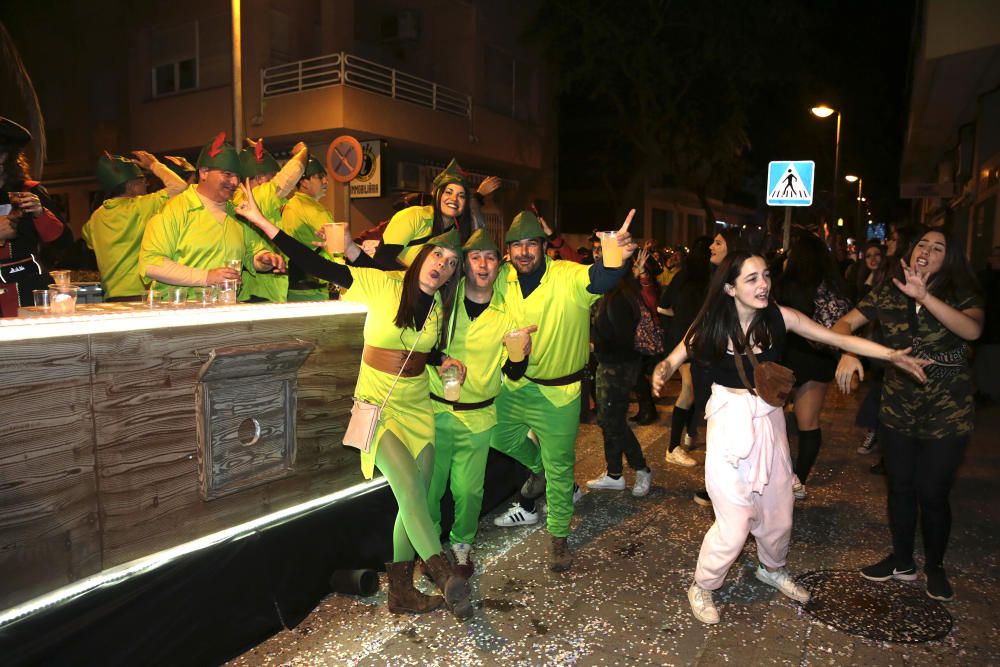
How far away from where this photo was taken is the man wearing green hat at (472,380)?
4.00m

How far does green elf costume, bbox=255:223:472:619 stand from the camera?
361 cm

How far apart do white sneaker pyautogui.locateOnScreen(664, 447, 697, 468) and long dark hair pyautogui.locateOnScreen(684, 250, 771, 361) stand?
8.90ft

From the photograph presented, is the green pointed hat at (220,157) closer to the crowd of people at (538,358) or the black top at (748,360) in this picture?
the crowd of people at (538,358)

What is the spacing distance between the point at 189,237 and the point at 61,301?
1.28m

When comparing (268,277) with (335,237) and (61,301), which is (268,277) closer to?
(335,237)

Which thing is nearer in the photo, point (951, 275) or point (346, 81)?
point (951, 275)

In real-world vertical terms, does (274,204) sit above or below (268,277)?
above

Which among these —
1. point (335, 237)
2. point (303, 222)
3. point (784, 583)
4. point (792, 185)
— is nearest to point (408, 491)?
point (335, 237)

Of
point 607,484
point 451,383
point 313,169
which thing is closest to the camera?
point 451,383

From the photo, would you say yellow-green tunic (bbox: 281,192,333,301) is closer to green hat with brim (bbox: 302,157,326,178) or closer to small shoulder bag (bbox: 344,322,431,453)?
green hat with brim (bbox: 302,157,326,178)

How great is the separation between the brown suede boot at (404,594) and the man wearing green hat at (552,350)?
2.92ft

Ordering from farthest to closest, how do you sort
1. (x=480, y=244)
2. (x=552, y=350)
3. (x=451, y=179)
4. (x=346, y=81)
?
(x=346, y=81) → (x=451, y=179) → (x=552, y=350) → (x=480, y=244)

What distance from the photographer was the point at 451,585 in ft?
11.5

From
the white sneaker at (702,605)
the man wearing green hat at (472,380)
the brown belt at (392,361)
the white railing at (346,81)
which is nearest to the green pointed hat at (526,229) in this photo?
the man wearing green hat at (472,380)
